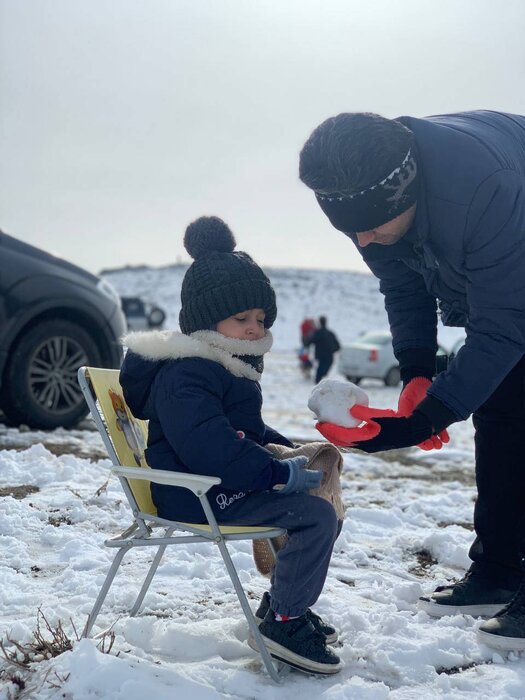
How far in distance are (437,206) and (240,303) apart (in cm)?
74

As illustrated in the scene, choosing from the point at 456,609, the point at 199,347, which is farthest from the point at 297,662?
the point at 199,347

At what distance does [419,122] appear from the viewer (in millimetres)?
2812

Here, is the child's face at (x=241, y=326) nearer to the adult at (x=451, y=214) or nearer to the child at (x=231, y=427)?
the child at (x=231, y=427)

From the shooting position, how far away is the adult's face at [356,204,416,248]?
2838mm

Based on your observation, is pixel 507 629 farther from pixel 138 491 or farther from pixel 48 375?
pixel 48 375

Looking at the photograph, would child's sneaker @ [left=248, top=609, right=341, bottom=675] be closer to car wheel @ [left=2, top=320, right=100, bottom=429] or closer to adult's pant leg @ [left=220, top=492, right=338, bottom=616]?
adult's pant leg @ [left=220, top=492, right=338, bottom=616]

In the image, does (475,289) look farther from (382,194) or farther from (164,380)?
(164,380)

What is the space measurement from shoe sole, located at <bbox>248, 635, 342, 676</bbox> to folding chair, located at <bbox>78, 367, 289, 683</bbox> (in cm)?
4

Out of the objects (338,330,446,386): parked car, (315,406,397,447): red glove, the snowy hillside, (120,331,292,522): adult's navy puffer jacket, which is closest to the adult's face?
(120,331,292,522): adult's navy puffer jacket

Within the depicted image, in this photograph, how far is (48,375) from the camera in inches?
253

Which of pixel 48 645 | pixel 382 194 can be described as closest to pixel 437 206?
pixel 382 194

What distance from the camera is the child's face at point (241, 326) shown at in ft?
9.27

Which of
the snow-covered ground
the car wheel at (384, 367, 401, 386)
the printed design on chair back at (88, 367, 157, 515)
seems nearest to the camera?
the snow-covered ground

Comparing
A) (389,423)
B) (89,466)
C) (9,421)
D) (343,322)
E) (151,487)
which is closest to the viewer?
(389,423)
